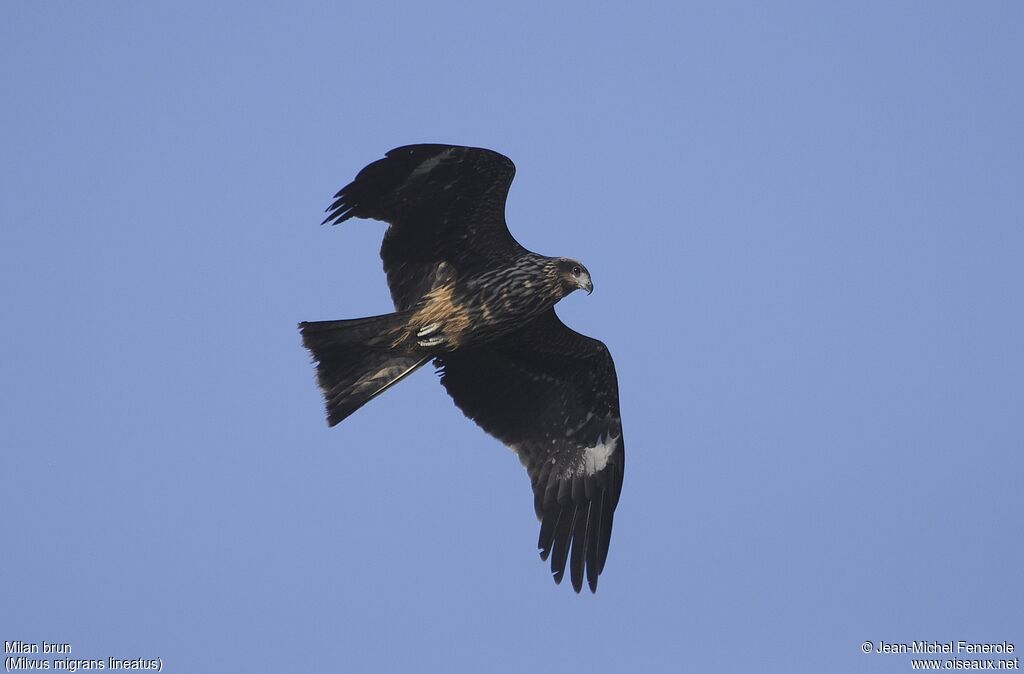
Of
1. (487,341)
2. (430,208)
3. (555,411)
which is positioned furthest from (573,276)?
(555,411)

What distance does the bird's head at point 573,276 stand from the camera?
11.3 meters

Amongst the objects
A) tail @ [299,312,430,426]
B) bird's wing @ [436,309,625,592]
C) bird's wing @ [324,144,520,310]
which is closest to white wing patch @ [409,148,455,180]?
bird's wing @ [324,144,520,310]

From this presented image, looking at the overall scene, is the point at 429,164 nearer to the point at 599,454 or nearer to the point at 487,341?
the point at 487,341

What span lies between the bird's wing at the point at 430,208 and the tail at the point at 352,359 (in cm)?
40

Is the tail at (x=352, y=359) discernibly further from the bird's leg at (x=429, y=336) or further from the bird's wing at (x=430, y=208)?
the bird's wing at (x=430, y=208)

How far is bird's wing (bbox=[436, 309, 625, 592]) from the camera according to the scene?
40.7 ft

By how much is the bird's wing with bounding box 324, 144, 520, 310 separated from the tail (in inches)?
15.7

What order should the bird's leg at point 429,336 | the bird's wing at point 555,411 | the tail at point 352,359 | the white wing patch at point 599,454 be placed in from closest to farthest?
1. the tail at point 352,359
2. the bird's leg at point 429,336
3. the bird's wing at point 555,411
4. the white wing patch at point 599,454

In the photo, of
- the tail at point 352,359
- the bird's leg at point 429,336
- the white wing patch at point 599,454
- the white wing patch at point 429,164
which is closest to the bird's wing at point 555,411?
the white wing patch at point 599,454

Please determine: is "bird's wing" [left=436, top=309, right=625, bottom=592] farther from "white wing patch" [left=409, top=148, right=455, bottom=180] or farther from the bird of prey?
"white wing patch" [left=409, top=148, right=455, bottom=180]

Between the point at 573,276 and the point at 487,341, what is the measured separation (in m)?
1.12

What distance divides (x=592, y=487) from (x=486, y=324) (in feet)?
7.01

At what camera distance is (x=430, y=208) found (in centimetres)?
1145

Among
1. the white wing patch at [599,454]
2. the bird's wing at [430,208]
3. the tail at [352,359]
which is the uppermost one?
the bird's wing at [430,208]
